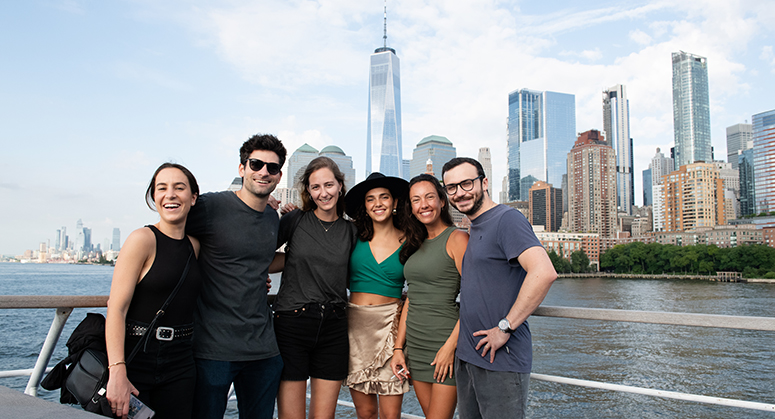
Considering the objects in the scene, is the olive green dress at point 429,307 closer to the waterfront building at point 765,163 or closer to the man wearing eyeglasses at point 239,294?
the man wearing eyeglasses at point 239,294

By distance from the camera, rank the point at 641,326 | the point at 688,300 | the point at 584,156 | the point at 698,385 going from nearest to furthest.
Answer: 1. the point at 698,385
2. the point at 641,326
3. the point at 688,300
4. the point at 584,156

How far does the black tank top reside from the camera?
7.09 feet

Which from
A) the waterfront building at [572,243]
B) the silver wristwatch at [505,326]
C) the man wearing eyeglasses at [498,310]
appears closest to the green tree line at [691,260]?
the waterfront building at [572,243]

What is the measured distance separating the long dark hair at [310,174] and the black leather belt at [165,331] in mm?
1131

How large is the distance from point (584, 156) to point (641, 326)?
122087 millimetres

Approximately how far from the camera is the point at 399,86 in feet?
612

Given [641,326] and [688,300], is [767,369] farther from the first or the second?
[688,300]

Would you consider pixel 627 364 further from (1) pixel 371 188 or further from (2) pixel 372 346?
(1) pixel 371 188

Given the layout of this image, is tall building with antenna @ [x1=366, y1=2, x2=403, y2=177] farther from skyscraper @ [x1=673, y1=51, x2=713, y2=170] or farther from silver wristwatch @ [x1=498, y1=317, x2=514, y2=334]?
silver wristwatch @ [x1=498, y1=317, x2=514, y2=334]

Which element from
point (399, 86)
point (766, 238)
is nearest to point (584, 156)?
point (766, 238)

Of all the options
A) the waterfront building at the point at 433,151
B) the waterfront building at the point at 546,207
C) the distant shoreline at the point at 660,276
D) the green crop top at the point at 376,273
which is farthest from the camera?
the waterfront building at the point at 433,151

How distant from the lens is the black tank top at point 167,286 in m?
2.16

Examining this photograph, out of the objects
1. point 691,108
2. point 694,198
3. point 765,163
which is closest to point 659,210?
point 694,198

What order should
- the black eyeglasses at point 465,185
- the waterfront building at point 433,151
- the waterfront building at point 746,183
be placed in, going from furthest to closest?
the waterfront building at point 433,151
the waterfront building at point 746,183
the black eyeglasses at point 465,185
